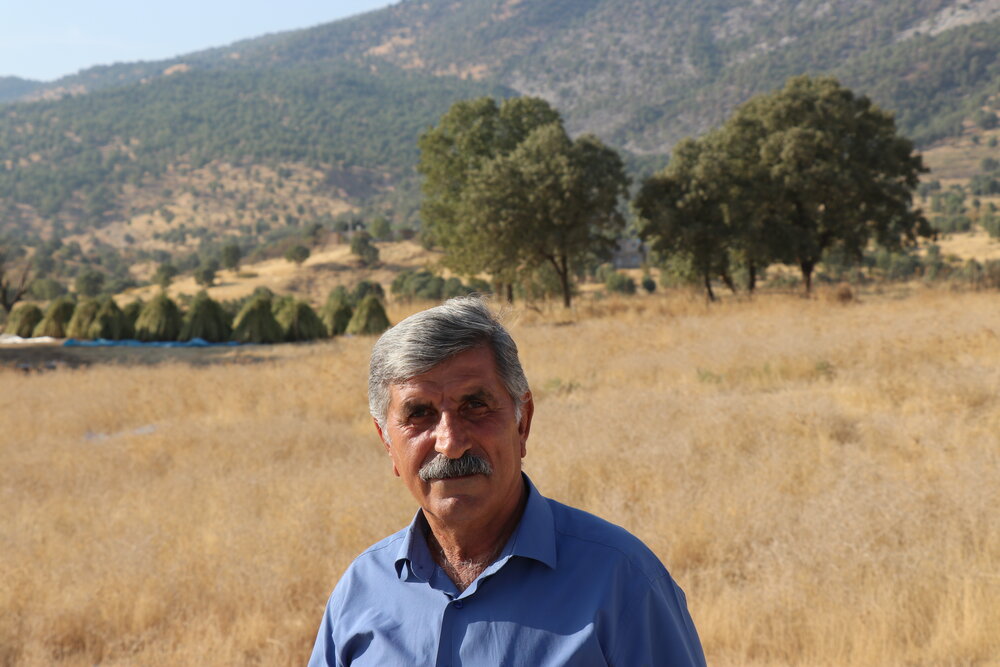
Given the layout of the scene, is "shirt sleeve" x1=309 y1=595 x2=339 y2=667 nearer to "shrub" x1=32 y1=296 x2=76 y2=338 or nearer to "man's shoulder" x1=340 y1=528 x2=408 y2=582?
"man's shoulder" x1=340 y1=528 x2=408 y2=582

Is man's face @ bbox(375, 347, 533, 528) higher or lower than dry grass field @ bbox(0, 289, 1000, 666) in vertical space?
higher

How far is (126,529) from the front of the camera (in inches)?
235

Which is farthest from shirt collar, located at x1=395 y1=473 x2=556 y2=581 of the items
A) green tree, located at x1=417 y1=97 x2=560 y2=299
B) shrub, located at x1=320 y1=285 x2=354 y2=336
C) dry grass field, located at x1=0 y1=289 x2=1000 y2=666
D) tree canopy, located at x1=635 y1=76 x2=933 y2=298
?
green tree, located at x1=417 y1=97 x2=560 y2=299

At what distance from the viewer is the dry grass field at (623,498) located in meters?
4.33

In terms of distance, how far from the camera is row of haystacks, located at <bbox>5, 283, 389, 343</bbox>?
23688 millimetres

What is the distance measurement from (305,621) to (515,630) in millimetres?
3340

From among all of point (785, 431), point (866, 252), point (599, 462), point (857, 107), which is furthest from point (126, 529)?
point (866, 252)

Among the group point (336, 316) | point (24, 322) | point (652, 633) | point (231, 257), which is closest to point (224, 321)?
point (336, 316)

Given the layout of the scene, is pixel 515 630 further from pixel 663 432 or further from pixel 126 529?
pixel 663 432

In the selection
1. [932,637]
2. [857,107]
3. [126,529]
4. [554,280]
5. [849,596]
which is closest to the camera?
[932,637]

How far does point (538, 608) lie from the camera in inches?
64.2

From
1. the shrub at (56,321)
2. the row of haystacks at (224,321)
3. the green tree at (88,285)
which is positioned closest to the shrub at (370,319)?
the row of haystacks at (224,321)

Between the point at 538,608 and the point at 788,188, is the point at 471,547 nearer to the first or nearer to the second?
the point at 538,608

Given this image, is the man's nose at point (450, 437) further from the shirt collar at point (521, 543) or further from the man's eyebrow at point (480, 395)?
the shirt collar at point (521, 543)
